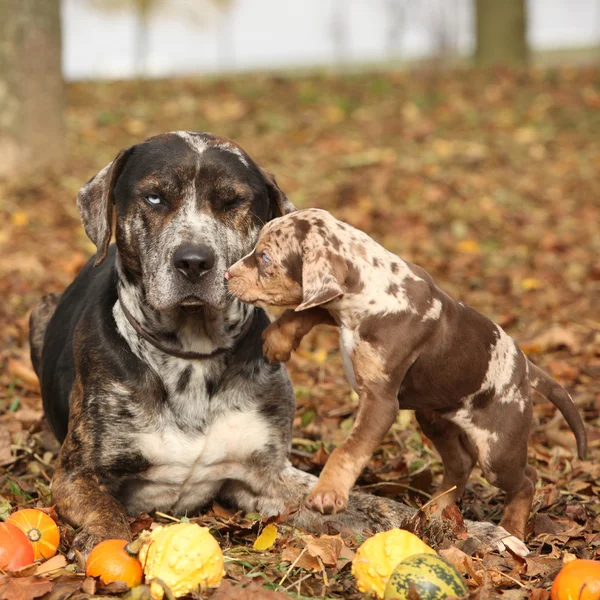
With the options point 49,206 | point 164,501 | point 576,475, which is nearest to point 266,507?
point 164,501

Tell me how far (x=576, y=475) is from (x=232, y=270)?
269cm

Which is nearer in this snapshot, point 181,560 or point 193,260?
point 181,560

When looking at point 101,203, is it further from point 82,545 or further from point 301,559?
point 301,559

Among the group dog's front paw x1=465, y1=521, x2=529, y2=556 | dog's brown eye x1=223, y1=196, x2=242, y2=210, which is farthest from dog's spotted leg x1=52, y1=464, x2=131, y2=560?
dog's front paw x1=465, y1=521, x2=529, y2=556

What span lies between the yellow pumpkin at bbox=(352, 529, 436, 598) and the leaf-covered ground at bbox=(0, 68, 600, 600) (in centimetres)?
17

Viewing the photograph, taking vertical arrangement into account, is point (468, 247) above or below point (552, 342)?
above

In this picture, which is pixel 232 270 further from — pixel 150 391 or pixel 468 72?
pixel 468 72

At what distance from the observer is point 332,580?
149 inches

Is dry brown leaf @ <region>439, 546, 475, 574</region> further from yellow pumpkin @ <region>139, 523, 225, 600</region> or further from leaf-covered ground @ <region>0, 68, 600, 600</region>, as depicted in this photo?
yellow pumpkin @ <region>139, 523, 225, 600</region>

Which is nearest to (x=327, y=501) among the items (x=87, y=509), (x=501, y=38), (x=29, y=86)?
(x=87, y=509)

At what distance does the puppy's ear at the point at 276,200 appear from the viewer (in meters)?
4.92

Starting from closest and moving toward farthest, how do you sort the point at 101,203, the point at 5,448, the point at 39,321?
1. the point at 101,203
2. the point at 5,448
3. the point at 39,321

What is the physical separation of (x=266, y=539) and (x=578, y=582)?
140 centimetres

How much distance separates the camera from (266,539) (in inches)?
166
